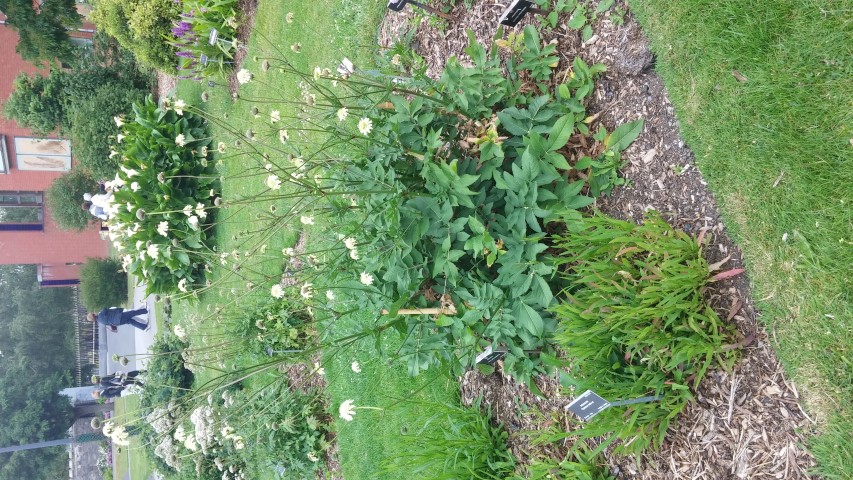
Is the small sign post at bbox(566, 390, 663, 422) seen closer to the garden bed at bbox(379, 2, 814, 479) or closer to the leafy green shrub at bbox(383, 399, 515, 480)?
the garden bed at bbox(379, 2, 814, 479)

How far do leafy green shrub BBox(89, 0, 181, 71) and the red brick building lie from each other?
27.2ft

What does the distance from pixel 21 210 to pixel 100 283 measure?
6977 millimetres

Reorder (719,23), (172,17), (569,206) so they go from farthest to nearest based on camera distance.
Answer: (172,17) < (569,206) < (719,23)

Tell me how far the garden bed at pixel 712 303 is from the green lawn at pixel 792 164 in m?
0.07

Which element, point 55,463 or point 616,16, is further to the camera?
point 55,463

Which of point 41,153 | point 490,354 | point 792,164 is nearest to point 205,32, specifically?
point 490,354

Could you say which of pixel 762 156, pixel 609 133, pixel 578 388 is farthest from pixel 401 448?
pixel 762 156

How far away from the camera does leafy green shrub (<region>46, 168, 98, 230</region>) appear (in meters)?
12.3

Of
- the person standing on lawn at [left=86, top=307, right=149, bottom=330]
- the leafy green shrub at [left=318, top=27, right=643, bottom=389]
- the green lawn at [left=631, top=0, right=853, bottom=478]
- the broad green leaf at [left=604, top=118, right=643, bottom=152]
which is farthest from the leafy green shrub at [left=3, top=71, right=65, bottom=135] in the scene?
the green lawn at [left=631, top=0, right=853, bottom=478]

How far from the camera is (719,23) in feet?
7.53

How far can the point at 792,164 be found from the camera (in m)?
2.06

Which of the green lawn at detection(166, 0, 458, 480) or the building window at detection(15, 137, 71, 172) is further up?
the building window at detection(15, 137, 71, 172)

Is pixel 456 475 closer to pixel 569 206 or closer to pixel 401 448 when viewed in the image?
pixel 401 448

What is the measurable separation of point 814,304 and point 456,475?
1909mm
